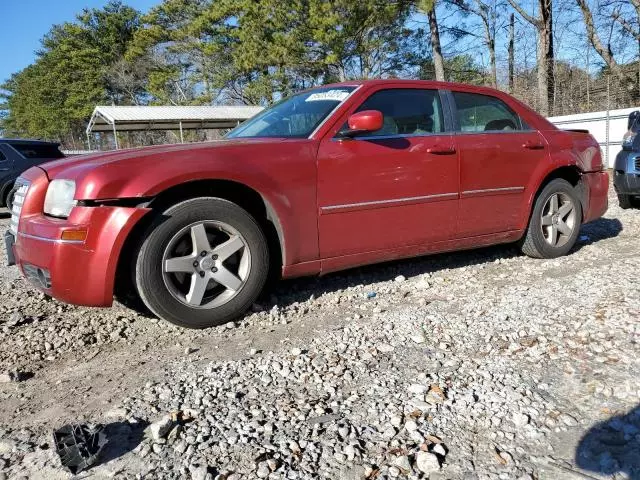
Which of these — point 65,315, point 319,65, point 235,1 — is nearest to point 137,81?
point 235,1

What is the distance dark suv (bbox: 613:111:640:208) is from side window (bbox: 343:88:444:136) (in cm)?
431

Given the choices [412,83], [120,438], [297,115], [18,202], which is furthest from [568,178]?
[18,202]

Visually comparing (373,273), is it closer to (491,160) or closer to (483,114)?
(491,160)

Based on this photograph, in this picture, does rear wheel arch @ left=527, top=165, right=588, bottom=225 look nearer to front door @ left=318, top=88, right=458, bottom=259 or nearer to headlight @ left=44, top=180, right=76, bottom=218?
front door @ left=318, top=88, right=458, bottom=259

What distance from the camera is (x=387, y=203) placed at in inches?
139

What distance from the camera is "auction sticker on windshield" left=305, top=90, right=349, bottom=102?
3600 millimetres

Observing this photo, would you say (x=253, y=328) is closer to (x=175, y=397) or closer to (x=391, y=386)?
(x=175, y=397)

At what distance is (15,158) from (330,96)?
28.9 ft

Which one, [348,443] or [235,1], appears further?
[235,1]

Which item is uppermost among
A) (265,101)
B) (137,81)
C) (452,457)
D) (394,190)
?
(137,81)

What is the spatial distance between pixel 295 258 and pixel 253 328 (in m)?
0.53

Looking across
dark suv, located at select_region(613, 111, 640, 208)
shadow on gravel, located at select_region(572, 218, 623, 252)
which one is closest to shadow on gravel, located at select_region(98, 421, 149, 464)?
shadow on gravel, located at select_region(572, 218, 623, 252)

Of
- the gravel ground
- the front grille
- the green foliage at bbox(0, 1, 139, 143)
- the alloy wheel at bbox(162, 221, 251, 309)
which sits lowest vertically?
the gravel ground

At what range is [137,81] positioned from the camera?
42.1m
